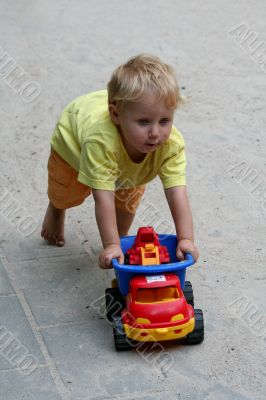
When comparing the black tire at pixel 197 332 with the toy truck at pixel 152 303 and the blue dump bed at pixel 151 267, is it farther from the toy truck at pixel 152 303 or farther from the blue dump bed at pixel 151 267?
the blue dump bed at pixel 151 267

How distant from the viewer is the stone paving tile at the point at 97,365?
248cm

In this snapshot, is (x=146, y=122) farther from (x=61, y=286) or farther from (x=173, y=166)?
(x=61, y=286)

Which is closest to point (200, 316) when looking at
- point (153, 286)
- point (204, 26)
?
point (153, 286)

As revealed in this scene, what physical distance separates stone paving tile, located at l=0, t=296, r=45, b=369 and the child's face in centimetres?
76

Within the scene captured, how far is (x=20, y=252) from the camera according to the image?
3.25 m

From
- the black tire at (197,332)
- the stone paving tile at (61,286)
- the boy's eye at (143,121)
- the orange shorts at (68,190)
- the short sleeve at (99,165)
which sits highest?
the boy's eye at (143,121)

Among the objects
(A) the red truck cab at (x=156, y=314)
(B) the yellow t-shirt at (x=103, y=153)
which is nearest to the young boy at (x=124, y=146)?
(B) the yellow t-shirt at (x=103, y=153)

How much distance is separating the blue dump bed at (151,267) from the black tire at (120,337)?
121mm

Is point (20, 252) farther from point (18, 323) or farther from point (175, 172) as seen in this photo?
point (175, 172)

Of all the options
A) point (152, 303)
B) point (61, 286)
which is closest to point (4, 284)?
point (61, 286)

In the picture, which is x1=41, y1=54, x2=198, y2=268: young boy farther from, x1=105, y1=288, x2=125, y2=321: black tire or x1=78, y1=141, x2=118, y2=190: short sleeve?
x1=105, y1=288, x2=125, y2=321: black tire

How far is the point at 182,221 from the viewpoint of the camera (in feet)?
9.16

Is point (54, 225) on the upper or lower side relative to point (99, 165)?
lower

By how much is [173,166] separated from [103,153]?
278 mm
